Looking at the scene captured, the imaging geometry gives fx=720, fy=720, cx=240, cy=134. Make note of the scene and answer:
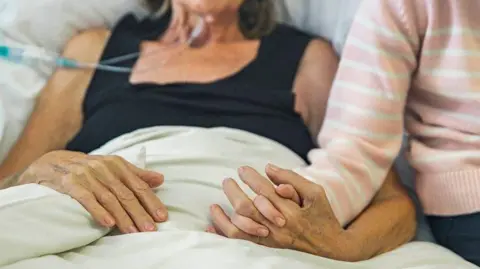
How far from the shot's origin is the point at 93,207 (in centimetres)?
95

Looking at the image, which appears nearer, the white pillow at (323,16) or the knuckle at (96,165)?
the knuckle at (96,165)

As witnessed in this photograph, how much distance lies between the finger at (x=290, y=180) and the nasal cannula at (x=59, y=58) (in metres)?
0.50

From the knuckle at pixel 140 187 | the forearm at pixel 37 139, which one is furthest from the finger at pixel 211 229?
the forearm at pixel 37 139

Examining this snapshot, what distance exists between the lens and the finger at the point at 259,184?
0.98 metres

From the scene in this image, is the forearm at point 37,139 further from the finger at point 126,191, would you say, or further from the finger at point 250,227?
the finger at point 250,227

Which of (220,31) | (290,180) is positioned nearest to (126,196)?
(290,180)

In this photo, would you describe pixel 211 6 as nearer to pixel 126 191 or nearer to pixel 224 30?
pixel 224 30

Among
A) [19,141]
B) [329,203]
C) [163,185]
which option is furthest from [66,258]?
[19,141]

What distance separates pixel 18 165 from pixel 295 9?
25.3 inches

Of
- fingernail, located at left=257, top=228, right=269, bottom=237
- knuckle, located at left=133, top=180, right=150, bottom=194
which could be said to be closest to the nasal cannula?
knuckle, located at left=133, top=180, right=150, bottom=194

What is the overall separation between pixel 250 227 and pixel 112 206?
187 mm

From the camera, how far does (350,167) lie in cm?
113

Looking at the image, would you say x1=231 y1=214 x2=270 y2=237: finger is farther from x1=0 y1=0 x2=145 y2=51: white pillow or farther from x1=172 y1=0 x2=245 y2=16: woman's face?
x1=0 y1=0 x2=145 y2=51: white pillow

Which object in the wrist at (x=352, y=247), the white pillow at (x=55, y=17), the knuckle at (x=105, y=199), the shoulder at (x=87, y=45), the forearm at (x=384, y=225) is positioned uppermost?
the white pillow at (x=55, y=17)
